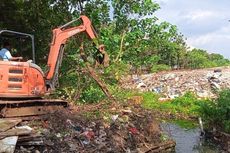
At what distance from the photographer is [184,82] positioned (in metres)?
35.8

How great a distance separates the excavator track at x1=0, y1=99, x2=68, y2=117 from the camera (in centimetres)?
1235

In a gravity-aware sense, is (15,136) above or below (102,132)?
above

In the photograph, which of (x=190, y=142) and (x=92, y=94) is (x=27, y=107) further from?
(x=190, y=142)

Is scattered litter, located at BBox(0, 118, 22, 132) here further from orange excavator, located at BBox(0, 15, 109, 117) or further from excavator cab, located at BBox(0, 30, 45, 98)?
excavator cab, located at BBox(0, 30, 45, 98)

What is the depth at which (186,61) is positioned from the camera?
66062mm

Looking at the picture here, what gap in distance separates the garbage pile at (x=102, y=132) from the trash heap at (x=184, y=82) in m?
17.2

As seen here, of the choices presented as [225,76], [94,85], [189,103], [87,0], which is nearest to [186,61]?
[225,76]

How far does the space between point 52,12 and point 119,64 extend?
6539 millimetres

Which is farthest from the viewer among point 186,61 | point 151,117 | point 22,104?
point 186,61

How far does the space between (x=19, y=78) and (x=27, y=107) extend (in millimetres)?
801

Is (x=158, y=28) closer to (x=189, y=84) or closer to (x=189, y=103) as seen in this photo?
(x=189, y=103)

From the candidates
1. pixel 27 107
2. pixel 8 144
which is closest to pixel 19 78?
pixel 27 107

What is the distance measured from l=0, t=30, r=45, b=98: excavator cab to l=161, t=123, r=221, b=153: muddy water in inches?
214

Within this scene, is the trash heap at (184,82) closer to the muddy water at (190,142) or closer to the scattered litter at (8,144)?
the muddy water at (190,142)
